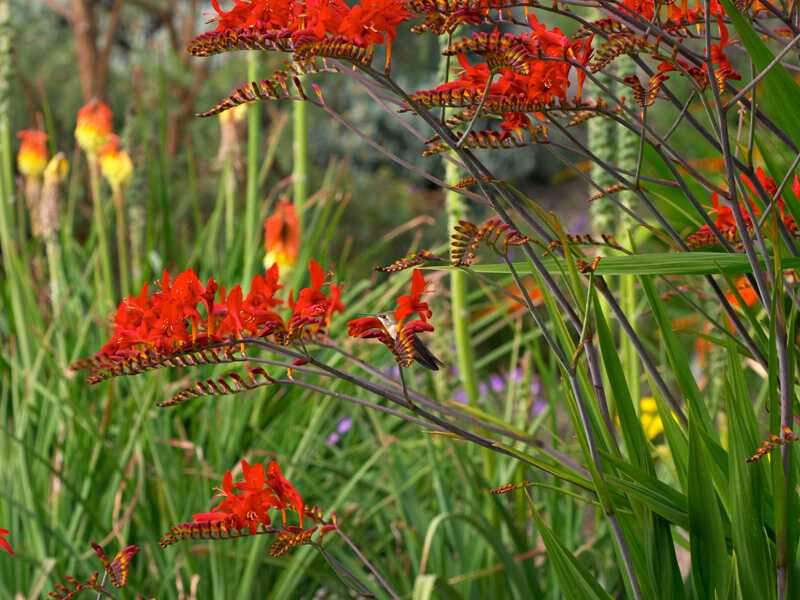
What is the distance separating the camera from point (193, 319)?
0.99 m

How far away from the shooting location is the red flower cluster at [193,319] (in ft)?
3.18

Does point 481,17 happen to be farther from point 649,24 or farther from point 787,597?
point 787,597

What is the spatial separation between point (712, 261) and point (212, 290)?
1.41ft

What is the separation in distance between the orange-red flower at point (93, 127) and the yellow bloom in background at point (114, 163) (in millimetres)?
21

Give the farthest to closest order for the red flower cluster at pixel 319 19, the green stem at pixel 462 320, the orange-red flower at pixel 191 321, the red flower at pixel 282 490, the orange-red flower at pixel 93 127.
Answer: the orange-red flower at pixel 93 127 < the green stem at pixel 462 320 < the red flower at pixel 282 490 < the orange-red flower at pixel 191 321 < the red flower cluster at pixel 319 19

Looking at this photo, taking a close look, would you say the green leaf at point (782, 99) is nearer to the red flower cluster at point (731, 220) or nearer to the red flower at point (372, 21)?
the red flower cluster at point (731, 220)

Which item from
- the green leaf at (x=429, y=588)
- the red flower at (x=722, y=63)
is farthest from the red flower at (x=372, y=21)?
the green leaf at (x=429, y=588)

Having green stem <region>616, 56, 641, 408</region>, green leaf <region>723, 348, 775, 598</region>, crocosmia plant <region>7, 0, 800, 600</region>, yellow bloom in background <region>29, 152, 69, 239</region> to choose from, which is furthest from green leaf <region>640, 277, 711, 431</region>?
yellow bloom in background <region>29, 152, 69, 239</region>

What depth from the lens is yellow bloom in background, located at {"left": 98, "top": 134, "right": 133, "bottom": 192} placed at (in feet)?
8.57

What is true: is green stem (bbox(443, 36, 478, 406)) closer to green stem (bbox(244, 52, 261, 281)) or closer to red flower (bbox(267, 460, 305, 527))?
green stem (bbox(244, 52, 261, 281))

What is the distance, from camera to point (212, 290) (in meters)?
1.01

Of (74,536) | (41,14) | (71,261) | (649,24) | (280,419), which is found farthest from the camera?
(41,14)

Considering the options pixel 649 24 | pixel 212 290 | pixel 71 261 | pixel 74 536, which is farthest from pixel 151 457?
pixel 649 24

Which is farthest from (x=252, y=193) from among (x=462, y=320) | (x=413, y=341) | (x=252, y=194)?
(x=413, y=341)
